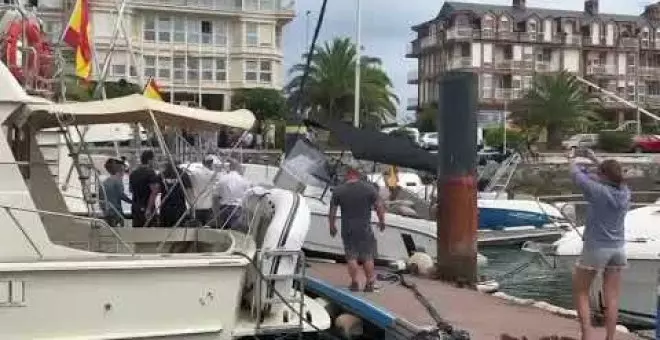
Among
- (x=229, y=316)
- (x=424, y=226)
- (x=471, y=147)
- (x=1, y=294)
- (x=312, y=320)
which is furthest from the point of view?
(x=424, y=226)

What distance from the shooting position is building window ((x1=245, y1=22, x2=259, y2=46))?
64625mm

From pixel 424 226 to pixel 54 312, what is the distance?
9521mm

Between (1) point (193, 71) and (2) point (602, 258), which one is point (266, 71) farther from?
(2) point (602, 258)

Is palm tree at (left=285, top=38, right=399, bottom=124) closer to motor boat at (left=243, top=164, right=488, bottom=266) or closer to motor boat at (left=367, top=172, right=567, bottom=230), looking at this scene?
motor boat at (left=367, top=172, right=567, bottom=230)

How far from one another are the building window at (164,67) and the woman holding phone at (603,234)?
178 feet

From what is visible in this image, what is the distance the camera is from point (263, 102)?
5878cm

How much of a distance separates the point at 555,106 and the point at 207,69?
22.4m

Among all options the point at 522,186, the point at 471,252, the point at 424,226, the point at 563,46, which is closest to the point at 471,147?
the point at 471,252

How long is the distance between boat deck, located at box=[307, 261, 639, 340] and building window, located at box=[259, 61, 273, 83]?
5270cm

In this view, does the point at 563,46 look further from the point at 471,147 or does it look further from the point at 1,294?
the point at 1,294

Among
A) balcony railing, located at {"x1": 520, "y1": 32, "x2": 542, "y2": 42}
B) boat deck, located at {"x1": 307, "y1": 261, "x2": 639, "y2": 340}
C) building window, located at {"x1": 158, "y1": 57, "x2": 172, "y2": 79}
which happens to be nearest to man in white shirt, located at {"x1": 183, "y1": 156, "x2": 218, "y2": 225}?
boat deck, located at {"x1": 307, "y1": 261, "x2": 639, "y2": 340}

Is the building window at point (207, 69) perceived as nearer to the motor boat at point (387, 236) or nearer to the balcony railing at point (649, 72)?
the balcony railing at point (649, 72)

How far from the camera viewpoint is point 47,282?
7.17m

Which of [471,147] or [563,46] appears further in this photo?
[563,46]
